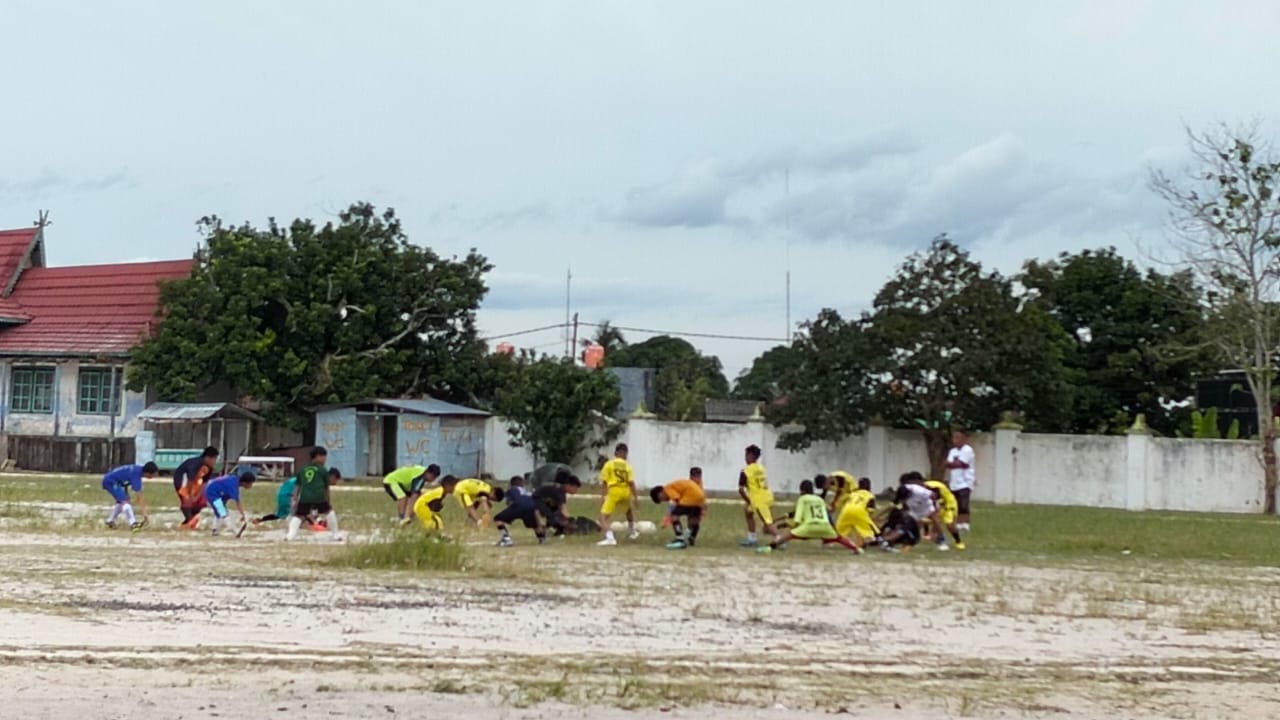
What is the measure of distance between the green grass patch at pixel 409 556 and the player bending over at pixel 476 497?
467 cm

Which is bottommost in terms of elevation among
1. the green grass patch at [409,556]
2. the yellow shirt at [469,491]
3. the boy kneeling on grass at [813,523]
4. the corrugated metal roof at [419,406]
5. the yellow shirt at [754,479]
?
the green grass patch at [409,556]

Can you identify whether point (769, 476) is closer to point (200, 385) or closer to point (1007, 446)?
point (1007, 446)

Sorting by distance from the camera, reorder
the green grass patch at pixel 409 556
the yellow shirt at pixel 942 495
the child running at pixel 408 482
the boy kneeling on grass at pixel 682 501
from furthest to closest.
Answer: the child running at pixel 408 482
the yellow shirt at pixel 942 495
the boy kneeling on grass at pixel 682 501
the green grass patch at pixel 409 556

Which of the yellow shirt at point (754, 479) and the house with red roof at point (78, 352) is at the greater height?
the house with red roof at point (78, 352)

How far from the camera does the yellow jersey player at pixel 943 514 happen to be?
2047cm

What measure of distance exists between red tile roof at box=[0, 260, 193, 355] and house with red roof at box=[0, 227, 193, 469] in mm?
31

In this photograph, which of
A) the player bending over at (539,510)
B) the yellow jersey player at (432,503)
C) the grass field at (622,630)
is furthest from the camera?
the yellow jersey player at (432,503)

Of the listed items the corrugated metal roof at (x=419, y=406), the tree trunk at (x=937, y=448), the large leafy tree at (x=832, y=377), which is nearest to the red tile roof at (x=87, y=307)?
the corrugated metal roof at (x=419, y=406)

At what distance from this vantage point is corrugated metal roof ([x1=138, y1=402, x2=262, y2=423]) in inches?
1656

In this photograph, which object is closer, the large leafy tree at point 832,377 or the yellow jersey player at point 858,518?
the yellow jersey player at point 858,518

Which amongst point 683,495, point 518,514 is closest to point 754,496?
point 683,495

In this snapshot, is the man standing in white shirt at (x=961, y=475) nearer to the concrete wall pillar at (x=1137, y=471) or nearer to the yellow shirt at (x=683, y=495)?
the yellow shirt at (x=683, y=495)

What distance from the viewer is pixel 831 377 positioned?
3650 centimetres

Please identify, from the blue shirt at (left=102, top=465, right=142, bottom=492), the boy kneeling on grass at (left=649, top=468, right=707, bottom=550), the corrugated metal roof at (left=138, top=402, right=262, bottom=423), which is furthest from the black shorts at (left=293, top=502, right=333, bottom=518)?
the corrugated metal roof at (left=138, top=402, right=262, bottom=423)
